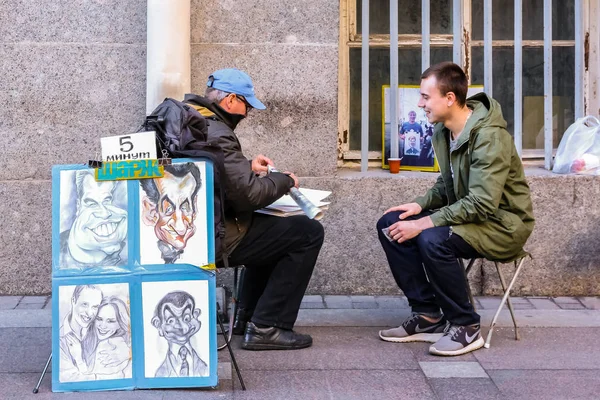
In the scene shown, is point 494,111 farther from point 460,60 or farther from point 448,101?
point 460,60

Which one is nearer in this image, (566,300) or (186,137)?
(186,137)

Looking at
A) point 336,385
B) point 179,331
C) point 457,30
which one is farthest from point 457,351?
point 457,30

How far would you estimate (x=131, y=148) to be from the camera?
4.60 metres

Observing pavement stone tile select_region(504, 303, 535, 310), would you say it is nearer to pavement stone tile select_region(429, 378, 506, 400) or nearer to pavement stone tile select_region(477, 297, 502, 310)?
pavement stone tile select_region(477, 297, 502, 310)

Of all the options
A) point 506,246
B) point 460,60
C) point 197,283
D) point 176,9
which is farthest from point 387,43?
point 197,283

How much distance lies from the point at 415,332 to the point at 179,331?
1.54 meters

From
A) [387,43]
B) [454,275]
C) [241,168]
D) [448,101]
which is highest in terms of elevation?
[387,43]

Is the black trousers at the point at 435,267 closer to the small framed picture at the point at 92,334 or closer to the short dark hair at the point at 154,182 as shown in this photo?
the short dark hair at the point at 154,182

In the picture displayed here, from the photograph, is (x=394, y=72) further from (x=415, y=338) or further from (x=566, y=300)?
(x=415, y=338)

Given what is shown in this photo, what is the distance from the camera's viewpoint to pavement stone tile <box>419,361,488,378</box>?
5000 millimetres

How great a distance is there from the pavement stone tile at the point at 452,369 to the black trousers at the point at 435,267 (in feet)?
0.94

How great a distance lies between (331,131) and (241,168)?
1.73 meters

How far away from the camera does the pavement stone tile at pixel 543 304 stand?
252 inches

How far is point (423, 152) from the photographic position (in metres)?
6.87
